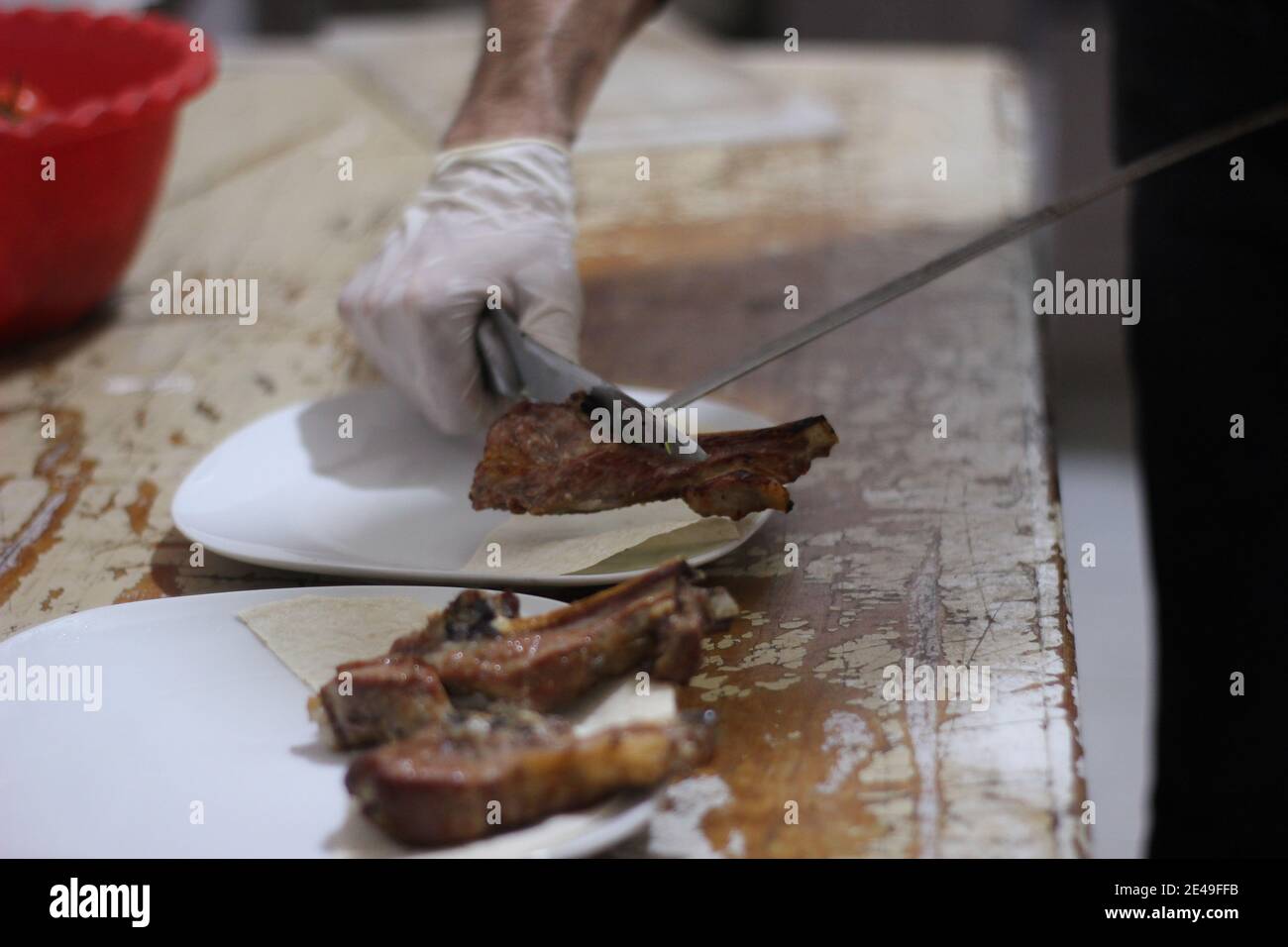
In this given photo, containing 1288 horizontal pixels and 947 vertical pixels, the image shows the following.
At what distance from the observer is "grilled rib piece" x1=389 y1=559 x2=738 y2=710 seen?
2.89 feet

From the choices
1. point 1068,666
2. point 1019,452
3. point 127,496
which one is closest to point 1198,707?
point 1019,452

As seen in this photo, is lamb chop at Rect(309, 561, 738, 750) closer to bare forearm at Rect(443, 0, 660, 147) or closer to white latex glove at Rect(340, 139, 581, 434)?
white latex glove at Rect(340, 139, 581, 434)

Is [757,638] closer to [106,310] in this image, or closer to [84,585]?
[84,585]

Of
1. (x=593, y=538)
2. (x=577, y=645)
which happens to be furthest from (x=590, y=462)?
(x=577, y=645)

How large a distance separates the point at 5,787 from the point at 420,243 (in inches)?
28.1

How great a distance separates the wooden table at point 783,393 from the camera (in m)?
0.88

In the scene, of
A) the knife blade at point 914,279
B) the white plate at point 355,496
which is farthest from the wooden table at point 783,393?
the knife blade at point 914,279

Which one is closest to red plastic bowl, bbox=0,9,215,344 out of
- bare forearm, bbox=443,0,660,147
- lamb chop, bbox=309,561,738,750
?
bare forearm, bbox=443,0,660,147

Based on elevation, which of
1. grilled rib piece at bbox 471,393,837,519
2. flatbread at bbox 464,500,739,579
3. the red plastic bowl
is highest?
the red plastic bowl

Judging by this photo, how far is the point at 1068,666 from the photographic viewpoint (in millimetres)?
977

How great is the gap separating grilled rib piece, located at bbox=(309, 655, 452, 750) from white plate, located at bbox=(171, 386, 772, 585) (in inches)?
7.9

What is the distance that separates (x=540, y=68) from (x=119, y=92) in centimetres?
68

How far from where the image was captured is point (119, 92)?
1.83 m

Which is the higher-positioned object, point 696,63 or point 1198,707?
point 696,63
